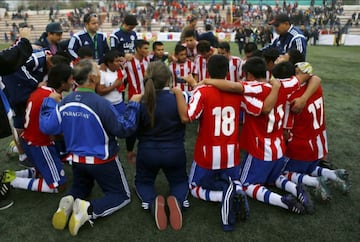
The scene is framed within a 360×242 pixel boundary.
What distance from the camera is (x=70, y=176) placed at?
466cm

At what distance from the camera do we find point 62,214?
333 centimetres

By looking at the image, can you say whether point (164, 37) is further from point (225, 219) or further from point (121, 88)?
point (225, 219)

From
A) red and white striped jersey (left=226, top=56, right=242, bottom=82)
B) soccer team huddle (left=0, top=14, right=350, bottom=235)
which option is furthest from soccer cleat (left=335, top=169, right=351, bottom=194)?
red and white striped jersey (left=226, top=56, right=242, bottom=82)

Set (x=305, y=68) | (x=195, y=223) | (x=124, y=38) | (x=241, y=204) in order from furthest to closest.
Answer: (x=124, y=38), (x=305, y=68), (x=195, y=223), (x=241, y=204)

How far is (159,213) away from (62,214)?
101 cm

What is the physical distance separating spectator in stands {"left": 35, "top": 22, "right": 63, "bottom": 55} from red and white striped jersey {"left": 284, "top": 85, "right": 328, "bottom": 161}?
13.7ft

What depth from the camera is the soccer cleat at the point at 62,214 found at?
10.9 ft

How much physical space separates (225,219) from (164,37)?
29964 mm

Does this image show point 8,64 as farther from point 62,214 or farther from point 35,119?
point 62,214

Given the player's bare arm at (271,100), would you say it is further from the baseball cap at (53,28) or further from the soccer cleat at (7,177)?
the baseball cap at (53,28)

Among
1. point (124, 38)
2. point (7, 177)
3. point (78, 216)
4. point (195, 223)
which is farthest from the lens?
point (124, 38)

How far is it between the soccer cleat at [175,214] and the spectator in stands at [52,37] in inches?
151

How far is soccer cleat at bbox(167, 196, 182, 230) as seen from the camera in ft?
11.1

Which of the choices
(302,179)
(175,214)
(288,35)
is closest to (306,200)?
(302,179)
